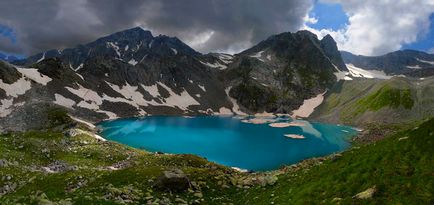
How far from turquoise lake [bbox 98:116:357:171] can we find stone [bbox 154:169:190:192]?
5331cm

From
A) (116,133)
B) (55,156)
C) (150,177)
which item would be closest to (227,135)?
(116,133)

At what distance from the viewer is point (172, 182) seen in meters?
35.1

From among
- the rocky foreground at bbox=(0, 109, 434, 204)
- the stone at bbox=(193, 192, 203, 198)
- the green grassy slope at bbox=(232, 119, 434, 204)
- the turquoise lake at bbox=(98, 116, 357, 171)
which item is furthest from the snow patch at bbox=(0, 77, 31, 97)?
the green grassy slope at bbox=(232, 119, 434, 204)

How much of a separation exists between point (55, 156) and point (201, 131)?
10878 centimetres

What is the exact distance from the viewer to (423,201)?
2005cm

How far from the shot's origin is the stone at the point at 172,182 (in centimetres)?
3509

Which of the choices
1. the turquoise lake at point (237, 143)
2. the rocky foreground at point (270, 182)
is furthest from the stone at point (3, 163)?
the turquoise lake at point (237, 143)

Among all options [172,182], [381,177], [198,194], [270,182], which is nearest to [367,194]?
[381,177]

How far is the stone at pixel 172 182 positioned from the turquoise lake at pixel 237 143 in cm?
5331

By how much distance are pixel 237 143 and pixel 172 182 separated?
96466 millimetres

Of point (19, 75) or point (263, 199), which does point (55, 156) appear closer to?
point (263, 199)

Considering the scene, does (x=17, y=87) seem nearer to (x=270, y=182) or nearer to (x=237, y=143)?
(x=237, y=143)

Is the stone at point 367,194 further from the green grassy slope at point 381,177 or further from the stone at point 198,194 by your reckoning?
the stone at point 198,194

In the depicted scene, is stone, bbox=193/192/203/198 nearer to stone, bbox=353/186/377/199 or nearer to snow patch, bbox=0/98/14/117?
stone, bbox=353/186/377/199
